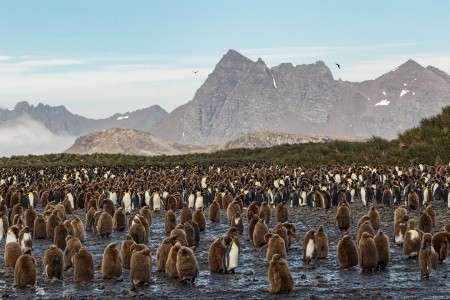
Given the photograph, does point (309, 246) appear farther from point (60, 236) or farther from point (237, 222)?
point (60, 236)

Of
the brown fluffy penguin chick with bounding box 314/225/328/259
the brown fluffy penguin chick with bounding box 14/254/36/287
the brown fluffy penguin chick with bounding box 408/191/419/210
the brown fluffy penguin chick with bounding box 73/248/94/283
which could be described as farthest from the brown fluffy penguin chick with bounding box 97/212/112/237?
the brown fluffy penguin chick with bounding box 408/191/419/210

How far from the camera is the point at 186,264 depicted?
13148 mm

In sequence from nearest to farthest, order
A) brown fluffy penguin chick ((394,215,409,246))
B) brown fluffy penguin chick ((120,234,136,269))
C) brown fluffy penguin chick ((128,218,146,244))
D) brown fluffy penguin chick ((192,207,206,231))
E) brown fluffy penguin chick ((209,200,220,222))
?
brown fluffy penguin chick ((120,234,136,269)), brown fluffy penguin chick ((394,215,409,246)), brown fluffy penguin chick ((128,218,146,244)), brown fluffy penguin chick ((192,207,206,231)), brown fluffy penguin chick ((209,200,220,222))

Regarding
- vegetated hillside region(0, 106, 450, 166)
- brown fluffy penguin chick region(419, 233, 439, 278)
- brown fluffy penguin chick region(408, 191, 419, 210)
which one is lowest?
brown fluffy penguin chick region(419, 233, 439, 278)

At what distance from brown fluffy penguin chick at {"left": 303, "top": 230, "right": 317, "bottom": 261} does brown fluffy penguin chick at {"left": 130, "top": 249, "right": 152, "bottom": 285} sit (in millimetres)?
3759

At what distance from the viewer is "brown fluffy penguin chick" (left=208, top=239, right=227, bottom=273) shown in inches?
560

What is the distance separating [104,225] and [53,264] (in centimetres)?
567

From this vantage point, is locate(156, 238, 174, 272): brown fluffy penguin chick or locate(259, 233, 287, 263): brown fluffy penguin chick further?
locate(259, 233, 287, 263): brown fluffy penguin chick

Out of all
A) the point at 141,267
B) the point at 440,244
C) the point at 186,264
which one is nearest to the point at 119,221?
the point at 141,267

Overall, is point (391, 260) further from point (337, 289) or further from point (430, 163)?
point (430, 163)

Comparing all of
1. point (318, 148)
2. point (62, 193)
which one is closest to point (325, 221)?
point (62, 193)

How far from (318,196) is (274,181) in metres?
7.11

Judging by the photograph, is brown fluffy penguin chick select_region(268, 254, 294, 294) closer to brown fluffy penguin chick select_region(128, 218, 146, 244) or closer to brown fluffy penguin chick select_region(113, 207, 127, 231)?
brown fluffy penguin chick select_region(128, 218, 146, 244)

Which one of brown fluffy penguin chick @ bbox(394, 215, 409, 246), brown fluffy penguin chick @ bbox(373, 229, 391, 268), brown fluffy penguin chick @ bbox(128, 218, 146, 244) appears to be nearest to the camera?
brown fluffy penguin chick @ bbox(373, 229, 391, 268)
